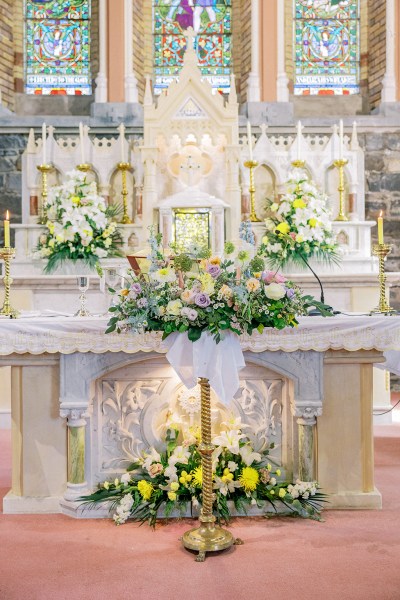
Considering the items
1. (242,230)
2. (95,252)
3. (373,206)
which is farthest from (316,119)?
(242,230)

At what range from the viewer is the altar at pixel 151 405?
3520 mm

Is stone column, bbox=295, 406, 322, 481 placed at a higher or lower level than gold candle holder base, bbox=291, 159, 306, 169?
lower

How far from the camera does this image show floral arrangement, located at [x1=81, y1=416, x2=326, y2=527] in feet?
11.4

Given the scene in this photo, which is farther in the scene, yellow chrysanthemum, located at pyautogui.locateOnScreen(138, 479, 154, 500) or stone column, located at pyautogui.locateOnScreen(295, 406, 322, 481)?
stone column, located at pyautogui.locateOnScreen(295, 406, 322, 481)

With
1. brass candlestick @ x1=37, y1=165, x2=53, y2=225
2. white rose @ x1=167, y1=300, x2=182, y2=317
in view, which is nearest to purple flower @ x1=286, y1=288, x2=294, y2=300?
white rose @ x1=167, y1=300, x2=182, y2=317

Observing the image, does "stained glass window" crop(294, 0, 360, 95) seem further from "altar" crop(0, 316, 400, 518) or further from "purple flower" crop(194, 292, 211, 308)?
"purple flower" crop(194, 292, 211, 308)

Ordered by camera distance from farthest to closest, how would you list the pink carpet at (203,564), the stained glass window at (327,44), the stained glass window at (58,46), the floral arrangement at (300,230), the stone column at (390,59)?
the stained glass window at (327,44) → the stained glass window at (58,46) → the stone column at (390,59) → the floral arrangement at (300,230) → the pink carpet at (203,564)

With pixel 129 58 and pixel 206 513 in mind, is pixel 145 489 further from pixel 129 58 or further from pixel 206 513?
pixel 129 58

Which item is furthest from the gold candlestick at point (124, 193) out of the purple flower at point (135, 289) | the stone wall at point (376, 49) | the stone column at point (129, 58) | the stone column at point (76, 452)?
the stone wall at point (376, 49)

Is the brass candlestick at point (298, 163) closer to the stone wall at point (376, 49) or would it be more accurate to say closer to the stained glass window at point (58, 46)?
the stone wall at point (376, 49)

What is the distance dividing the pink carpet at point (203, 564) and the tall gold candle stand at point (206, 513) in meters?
0.05

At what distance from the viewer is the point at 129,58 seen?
309 inches

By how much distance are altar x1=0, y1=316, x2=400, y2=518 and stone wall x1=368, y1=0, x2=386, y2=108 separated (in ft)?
17.2

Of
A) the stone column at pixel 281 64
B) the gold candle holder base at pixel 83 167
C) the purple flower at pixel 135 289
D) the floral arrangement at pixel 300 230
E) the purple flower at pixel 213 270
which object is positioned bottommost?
the purple flower at pixel 135 289
